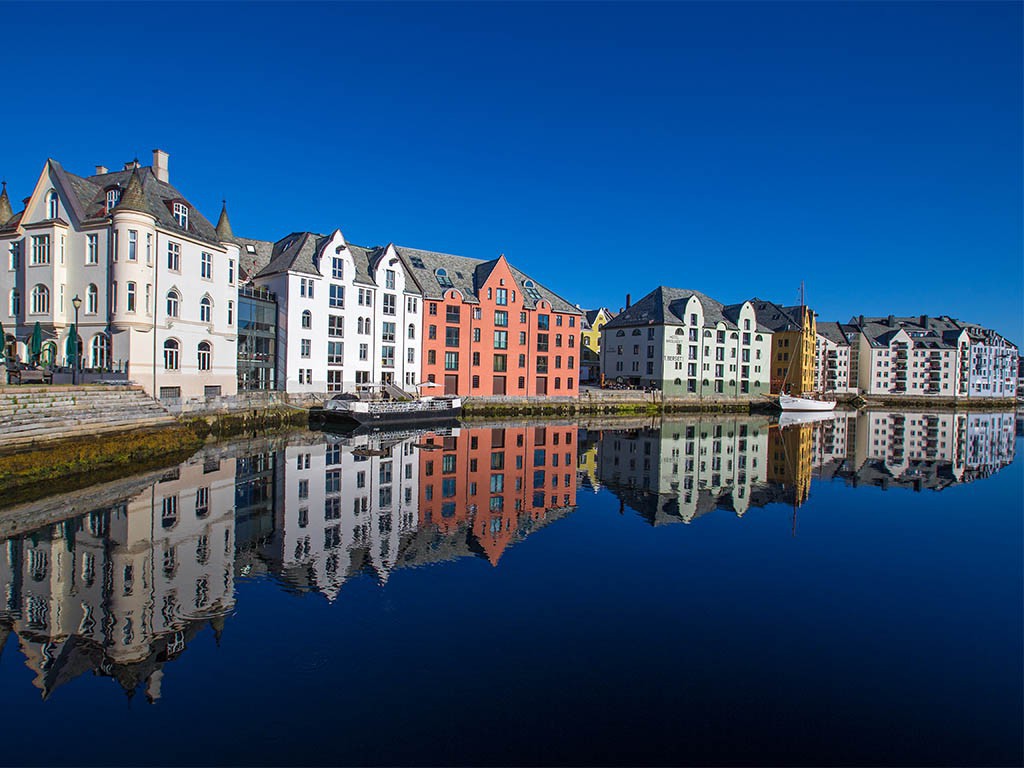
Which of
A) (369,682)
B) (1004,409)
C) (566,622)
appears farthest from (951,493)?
(1004,409)

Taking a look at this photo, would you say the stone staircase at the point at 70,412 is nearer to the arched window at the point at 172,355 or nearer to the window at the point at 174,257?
the arched window at the point at 172,355

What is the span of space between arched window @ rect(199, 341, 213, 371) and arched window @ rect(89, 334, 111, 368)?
5777 mm

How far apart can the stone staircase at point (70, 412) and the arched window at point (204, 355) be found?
8.19m

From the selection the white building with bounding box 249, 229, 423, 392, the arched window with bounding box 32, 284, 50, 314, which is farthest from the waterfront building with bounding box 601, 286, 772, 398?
the arched window with bounding box 32, 284, 50, 314

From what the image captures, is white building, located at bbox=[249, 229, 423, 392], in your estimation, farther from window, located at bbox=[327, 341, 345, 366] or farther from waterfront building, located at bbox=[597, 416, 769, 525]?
waterfront building, located at bbox=[597, 416, 769, 525]

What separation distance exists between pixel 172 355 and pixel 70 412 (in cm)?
1326

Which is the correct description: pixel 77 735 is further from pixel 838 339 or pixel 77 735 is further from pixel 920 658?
pixel 838 339

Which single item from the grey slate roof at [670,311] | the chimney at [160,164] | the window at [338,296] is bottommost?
the window at [338,296]

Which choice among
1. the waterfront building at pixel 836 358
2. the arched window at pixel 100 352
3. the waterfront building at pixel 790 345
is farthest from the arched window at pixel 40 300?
the waterfront building at pixel 836 358

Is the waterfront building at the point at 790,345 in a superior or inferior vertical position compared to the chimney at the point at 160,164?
inferior

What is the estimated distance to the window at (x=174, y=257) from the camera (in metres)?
38.1

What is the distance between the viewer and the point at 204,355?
4128 cm

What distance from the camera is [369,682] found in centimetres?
920

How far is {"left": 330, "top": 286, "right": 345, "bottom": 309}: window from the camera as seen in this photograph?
52.9 meters
